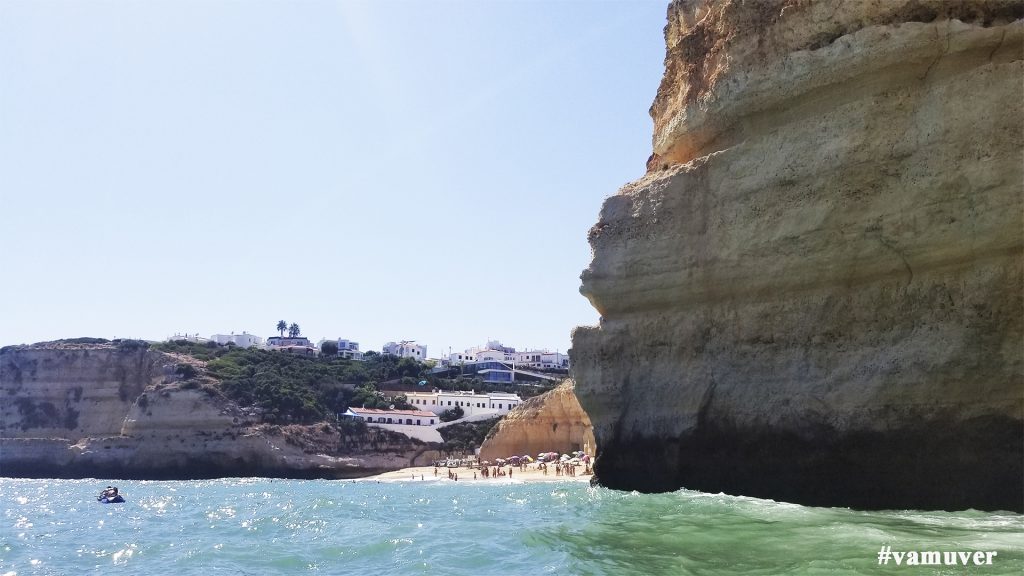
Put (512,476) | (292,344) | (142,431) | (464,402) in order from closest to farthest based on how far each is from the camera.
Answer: (512,476), (142,431), (464,402), (292,344)

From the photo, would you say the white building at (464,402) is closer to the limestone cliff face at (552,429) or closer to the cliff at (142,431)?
the cliff at (142,431)

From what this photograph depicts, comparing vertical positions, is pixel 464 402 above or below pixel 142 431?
above

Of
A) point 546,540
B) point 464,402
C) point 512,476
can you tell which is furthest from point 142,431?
point 546,540

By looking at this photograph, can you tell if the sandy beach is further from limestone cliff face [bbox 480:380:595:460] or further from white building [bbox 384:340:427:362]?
white building [bbox 384:340:427:362]

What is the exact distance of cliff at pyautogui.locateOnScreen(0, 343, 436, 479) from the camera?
177ft

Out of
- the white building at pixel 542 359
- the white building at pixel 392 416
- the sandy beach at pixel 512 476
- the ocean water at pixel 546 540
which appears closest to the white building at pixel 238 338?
the white building at pixel 542 359

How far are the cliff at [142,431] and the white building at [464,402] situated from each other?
35.3 ft

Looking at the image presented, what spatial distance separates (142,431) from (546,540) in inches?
2039

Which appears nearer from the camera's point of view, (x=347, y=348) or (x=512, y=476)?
(x=512, y=476)

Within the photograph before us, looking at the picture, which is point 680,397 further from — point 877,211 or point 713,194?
point 877,211

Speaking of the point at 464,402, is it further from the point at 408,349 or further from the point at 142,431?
the point at 408,349

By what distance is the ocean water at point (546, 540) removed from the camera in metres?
8.41

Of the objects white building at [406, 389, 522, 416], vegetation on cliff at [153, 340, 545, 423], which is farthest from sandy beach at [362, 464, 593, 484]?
white building at [406, 389, 522, 416]

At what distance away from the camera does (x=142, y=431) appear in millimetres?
55375
